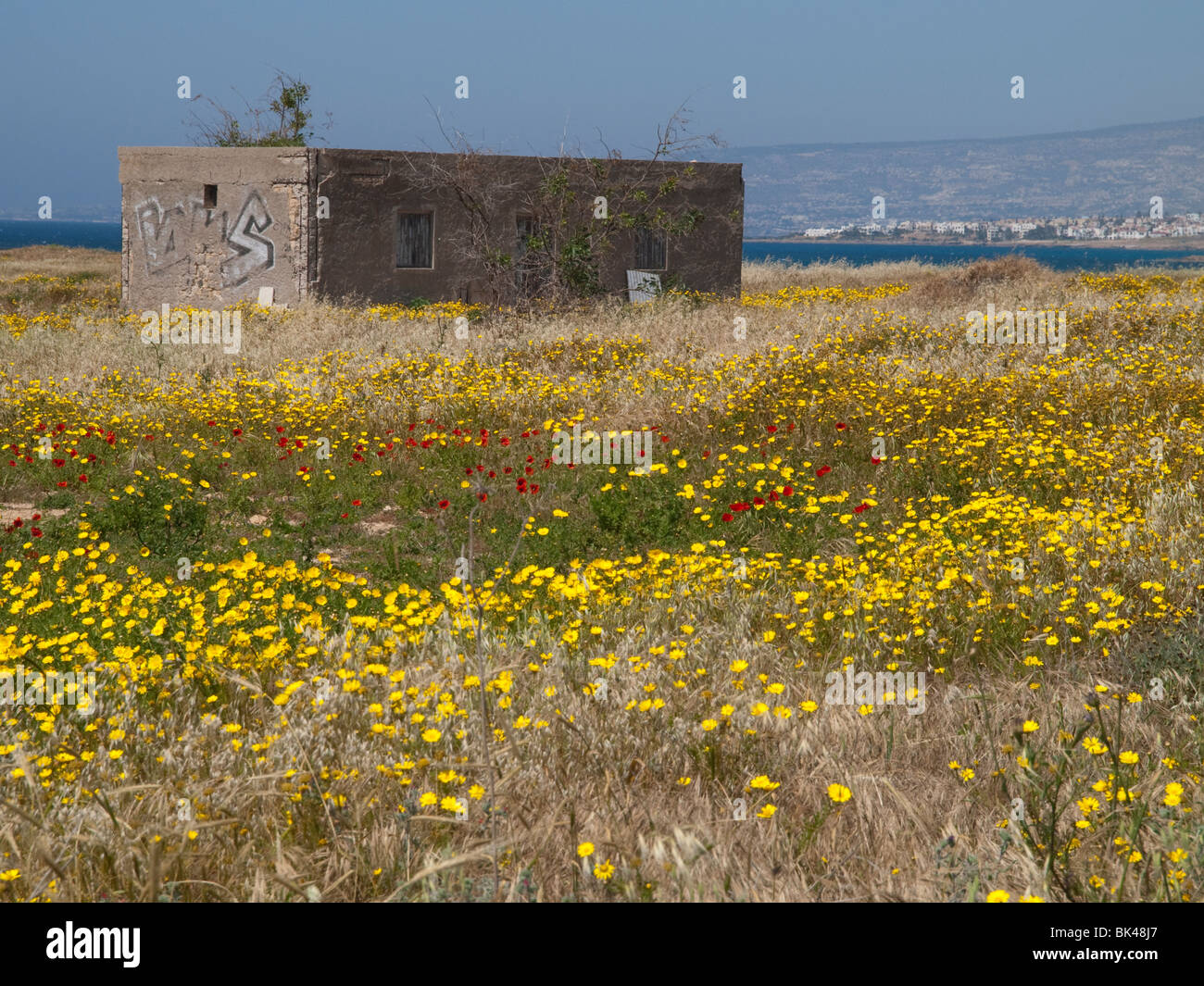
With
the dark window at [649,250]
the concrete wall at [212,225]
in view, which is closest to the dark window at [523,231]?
the dark window at [649,250]

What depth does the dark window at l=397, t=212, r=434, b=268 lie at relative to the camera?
18.9m

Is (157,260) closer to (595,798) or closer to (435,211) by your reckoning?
(435,211)

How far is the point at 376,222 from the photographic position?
18.5 m

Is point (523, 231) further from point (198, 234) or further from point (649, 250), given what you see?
point (198, 234)

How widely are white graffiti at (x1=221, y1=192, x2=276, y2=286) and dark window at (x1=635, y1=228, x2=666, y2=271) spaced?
22.7 ft

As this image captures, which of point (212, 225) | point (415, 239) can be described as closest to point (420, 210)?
point (415, 239)

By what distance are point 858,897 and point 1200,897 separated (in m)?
0.82

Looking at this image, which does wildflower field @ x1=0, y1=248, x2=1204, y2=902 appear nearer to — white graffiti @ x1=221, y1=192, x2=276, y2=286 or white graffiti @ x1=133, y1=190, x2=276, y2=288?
white graffiti @ x1=221, y1=192, x2=276, y2=286

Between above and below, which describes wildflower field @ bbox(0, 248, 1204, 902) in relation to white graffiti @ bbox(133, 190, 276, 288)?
below

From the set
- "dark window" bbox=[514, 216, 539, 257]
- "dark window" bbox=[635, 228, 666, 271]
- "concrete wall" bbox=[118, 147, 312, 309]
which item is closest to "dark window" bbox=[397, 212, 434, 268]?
"dark window" bbox=[514, 216, 539, 257]

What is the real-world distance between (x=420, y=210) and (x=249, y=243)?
3072 millimetres

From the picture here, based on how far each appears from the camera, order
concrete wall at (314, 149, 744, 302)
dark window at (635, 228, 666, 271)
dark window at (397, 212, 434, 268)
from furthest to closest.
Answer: dark window at (635, 228, 666, 271) < dark window at (397, 212, 434, 268) < concrete wall at (314, 149, 744, 302)

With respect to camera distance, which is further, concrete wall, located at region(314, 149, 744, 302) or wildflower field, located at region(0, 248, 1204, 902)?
concrete wall, located at region(314, 149, 744, 302)

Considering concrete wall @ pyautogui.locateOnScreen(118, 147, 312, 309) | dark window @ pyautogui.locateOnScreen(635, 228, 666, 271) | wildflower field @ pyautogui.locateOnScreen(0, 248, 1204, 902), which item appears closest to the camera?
wildflower field @ pyautogui.locateOnScreen(0, 248, 1204, 902)
